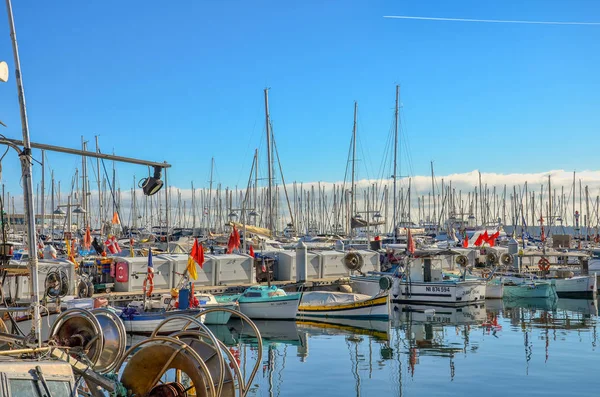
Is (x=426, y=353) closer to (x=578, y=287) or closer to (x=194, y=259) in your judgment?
(x=194, y=259)

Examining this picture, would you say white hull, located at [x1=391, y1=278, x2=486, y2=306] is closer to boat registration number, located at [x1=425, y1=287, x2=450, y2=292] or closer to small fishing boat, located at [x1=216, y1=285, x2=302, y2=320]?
boat registration number, located at [x1=425, y1=287, x2=450, y2=292]

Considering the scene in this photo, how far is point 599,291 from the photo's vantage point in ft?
178

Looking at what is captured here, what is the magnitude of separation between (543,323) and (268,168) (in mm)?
26374

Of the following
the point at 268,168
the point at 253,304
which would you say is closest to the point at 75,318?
the point at 253,304

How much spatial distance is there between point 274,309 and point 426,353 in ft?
36.3

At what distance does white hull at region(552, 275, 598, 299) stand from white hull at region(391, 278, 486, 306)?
925 cm

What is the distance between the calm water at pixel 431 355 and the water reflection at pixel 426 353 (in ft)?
0.12

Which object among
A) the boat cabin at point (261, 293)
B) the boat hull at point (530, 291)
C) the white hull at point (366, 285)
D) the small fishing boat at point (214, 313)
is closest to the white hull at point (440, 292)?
the white hull at point (366, 285)

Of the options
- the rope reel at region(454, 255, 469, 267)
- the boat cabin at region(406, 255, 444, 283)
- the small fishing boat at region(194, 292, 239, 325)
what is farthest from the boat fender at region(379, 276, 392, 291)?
the rope reel at region(454, 255, 469, 267)

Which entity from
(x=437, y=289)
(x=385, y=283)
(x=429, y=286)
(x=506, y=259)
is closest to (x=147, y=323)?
(x=385, y=283)

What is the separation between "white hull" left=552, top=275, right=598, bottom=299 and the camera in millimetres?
50969

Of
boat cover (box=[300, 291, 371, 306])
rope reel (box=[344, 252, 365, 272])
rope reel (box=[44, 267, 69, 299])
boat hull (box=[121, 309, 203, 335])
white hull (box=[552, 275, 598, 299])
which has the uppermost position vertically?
rope reel (box=[44, 267, 69, 299])

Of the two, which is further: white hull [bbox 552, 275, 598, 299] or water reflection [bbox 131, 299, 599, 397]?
white hull [bbox 552, 275, 598, 299]

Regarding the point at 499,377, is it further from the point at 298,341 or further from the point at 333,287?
the point at 333,287
